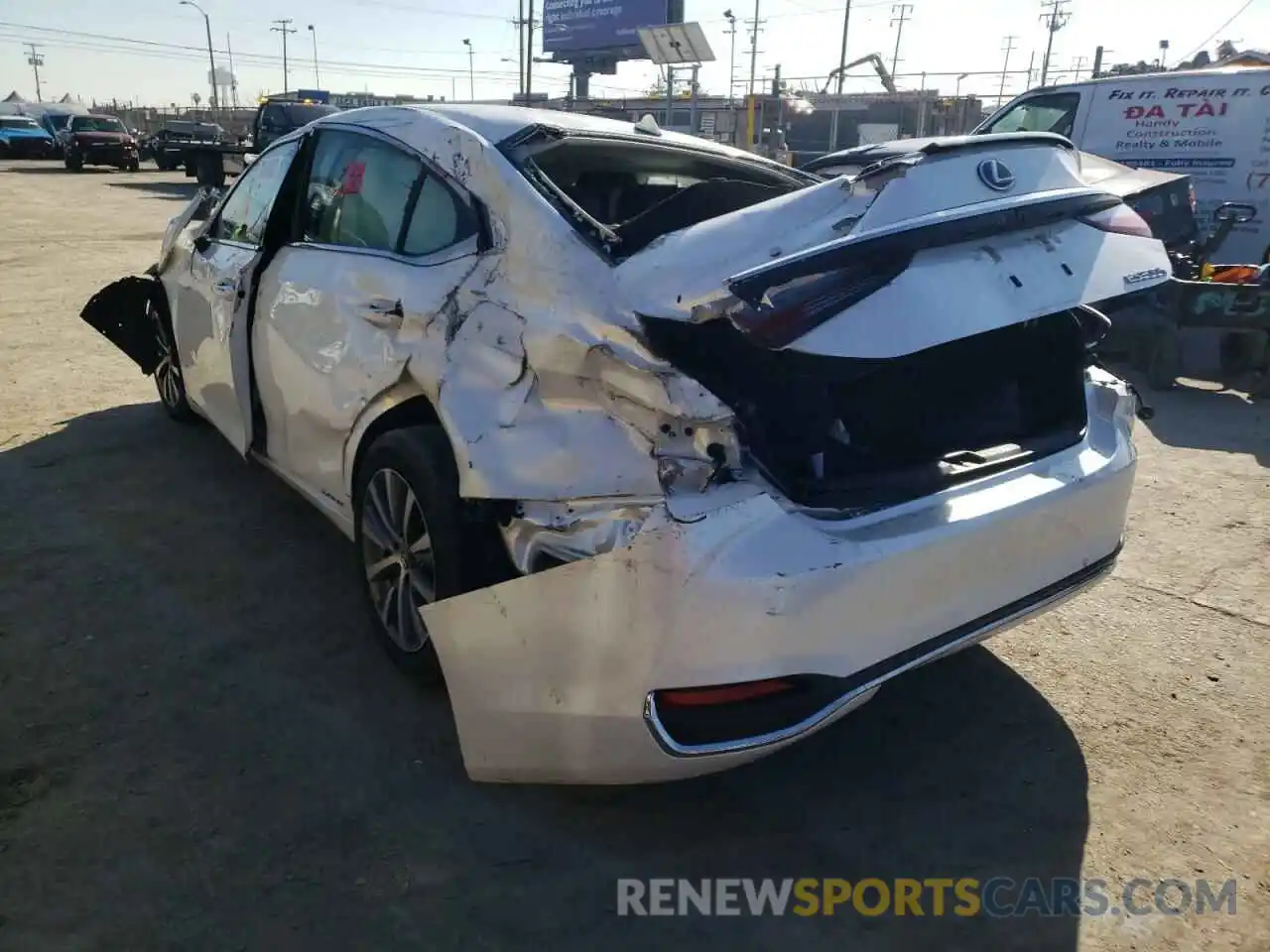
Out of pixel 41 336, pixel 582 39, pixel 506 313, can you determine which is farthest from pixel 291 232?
pixel 582 39

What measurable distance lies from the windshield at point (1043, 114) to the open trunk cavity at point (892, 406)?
789 centimetres

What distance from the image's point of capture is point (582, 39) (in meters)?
48.2

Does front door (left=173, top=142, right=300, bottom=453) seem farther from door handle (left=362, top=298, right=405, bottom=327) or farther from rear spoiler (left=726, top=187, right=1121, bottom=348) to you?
rear spoiler (left=726, top=187, right=1121, bottom=348)

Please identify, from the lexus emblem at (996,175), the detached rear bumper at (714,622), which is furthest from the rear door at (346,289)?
the lexus emblem at (996,175)

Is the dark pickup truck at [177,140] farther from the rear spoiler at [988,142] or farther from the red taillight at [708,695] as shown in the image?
the red taillight at [708,695]

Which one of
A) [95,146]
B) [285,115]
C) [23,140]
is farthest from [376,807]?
[23,140]

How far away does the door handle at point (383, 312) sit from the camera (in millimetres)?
2902

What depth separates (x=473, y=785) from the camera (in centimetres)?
264

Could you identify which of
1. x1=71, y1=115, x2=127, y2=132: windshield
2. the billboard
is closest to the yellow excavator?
the billboard

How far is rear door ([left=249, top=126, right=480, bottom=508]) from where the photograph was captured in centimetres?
287

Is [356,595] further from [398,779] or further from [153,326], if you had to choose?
[153,326]

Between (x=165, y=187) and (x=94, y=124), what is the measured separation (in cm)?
927

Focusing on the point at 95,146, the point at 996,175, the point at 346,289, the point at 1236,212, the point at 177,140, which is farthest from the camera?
the point at 95,146

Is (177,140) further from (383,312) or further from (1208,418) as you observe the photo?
(383,312)
